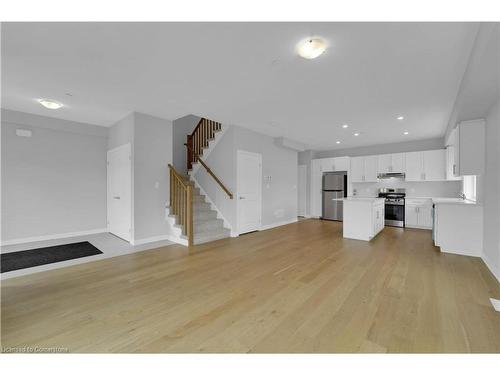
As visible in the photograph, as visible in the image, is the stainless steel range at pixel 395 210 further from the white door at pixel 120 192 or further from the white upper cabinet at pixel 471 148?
the white door at pixel 120 192

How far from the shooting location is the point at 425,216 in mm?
5867

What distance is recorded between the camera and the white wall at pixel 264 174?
5.26 metres

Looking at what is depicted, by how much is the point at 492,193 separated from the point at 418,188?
12.9ft

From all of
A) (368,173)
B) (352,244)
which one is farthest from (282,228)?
(368,173)

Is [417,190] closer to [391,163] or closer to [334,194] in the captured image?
[391,163]

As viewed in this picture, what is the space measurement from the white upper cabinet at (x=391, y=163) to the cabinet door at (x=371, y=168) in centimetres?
12

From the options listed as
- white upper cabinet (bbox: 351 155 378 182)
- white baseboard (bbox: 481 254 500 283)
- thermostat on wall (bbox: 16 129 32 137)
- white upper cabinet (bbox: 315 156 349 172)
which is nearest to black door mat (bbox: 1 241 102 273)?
thermostat on wall (bbox: 16 129 32 137)

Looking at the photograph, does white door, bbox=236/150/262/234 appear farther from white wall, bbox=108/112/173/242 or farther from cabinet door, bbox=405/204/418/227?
cabinet door, bbox=405/204/418/227

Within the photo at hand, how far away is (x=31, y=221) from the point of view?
4.46 metres

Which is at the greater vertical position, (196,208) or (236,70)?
(236,70)

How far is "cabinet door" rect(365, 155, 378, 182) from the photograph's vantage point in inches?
277

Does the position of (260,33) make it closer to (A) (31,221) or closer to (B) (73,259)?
(B) (73,259)

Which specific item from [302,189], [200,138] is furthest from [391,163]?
[200,138]
